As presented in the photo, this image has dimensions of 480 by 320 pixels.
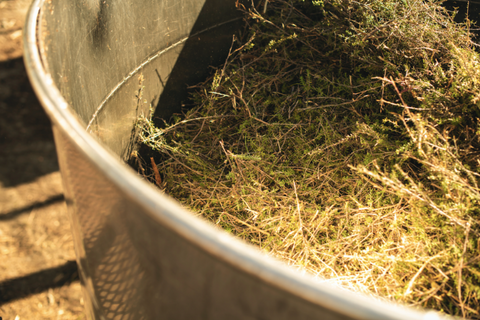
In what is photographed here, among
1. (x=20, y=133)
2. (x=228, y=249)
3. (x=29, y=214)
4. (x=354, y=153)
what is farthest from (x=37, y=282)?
(x=354, y=153)

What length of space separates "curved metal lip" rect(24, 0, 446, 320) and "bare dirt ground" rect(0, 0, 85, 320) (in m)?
1.32

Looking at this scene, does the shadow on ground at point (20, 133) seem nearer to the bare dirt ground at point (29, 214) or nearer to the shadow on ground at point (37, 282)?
the bare dirt ground at point (29, 214)

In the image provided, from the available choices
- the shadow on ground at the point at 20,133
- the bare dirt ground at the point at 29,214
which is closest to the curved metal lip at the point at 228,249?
the bare dirt ground at the point at 29,214

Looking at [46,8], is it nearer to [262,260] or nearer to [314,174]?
[262,260]

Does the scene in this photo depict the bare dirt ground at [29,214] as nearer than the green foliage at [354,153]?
No

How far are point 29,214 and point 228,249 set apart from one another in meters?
1.88

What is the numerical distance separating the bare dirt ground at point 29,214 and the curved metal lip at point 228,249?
1.32 m

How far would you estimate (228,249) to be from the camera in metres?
0.49

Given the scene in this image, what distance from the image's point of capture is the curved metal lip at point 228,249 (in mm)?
453

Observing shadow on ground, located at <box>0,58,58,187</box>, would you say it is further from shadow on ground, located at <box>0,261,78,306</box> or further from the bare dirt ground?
shadow on ground, located at <box>0,261,78,306</box>

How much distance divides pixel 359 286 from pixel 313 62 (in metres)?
1.41

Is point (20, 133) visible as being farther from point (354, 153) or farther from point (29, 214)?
point (354, 153)

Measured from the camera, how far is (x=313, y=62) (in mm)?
2230

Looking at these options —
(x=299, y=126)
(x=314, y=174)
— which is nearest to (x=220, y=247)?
(x=314, y=174)
